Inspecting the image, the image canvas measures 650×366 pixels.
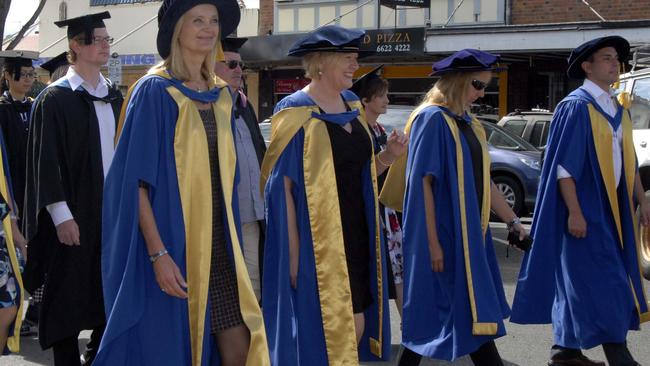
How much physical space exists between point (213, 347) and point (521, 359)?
3.11 meters

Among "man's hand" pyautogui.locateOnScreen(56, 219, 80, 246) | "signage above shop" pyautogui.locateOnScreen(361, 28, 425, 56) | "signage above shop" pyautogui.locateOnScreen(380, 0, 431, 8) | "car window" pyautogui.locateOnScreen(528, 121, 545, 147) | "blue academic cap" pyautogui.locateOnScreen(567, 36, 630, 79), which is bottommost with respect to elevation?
"car window" pyautogui.locateOnScreen(528, 121, 545, 147)

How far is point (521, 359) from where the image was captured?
20.1ft

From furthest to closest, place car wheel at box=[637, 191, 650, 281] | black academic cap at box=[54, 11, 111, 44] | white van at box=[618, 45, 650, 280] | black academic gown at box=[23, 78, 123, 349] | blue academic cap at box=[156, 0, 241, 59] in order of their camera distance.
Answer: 1. white van at box=[618, 45, 650, 280]
2. car wheel at box=[637, 191, 650, 281]
3. black academic cap at box=[54, 11, 111, 44]
4. black academic gown at box=[23, 78, 123, 349]
5. blue academic cap at box=[156, 0, 241, 59]

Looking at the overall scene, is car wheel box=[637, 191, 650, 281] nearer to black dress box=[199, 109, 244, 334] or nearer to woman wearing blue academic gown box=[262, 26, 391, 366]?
woman wearing blue academic gown box=[262, 26, 391, 366]

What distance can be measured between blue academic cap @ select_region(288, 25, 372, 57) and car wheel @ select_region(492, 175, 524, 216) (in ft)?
33.2

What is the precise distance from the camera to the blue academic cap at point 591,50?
541cm

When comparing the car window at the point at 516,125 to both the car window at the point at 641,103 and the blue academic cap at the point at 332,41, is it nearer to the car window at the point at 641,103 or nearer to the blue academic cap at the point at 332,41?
the car window at the point at 641,103

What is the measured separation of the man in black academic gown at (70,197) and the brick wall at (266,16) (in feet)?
68.5

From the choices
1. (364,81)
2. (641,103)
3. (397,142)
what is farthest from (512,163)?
(397,142)

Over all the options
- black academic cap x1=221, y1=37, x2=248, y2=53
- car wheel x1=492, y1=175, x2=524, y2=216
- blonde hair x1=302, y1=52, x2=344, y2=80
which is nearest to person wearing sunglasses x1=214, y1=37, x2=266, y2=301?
black academic cap x1=221, y1=37, x2=248, y2=53

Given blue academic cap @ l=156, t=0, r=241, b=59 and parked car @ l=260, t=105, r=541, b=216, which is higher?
blue academic cap @ l=156, t=0, r=241, b=59

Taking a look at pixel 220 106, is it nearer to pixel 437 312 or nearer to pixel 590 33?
pixel 437 312

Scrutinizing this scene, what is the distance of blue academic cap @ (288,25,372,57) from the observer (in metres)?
4.39

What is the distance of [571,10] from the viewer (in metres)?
20.1
